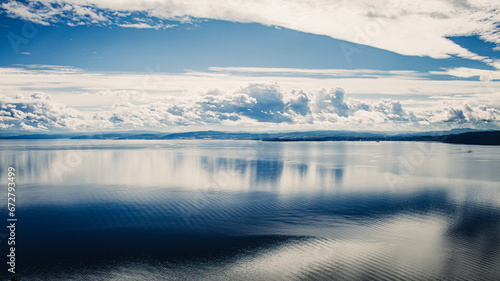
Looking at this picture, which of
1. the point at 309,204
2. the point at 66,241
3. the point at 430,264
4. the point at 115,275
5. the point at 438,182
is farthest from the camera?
the point at 438,182

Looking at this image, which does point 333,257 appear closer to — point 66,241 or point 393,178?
point 66,241

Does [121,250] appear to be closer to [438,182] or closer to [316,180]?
[316,180]

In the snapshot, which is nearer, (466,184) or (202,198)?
(202,198)

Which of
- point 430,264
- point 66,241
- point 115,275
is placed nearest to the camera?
point 115,275

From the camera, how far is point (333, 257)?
18.7 meters

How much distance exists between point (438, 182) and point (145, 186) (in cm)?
4311

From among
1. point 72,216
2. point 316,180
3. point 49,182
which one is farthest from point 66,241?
point 316,180

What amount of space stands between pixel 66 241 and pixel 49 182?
2977cm

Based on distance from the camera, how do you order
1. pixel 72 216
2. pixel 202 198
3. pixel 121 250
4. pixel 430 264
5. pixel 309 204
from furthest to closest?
pixel 202 198 < pixel 309 204 < pixel 72 216 < pixel 121 250 < pixel 430 264

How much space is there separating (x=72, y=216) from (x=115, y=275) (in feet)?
46.6

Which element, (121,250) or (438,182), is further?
(438,182)

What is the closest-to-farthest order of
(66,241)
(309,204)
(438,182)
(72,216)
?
(66,241), (72,216), (309,204), (438,182)

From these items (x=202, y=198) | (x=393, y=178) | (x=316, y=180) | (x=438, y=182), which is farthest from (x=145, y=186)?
(x=438, y=182)

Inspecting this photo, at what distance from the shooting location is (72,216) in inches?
1095
